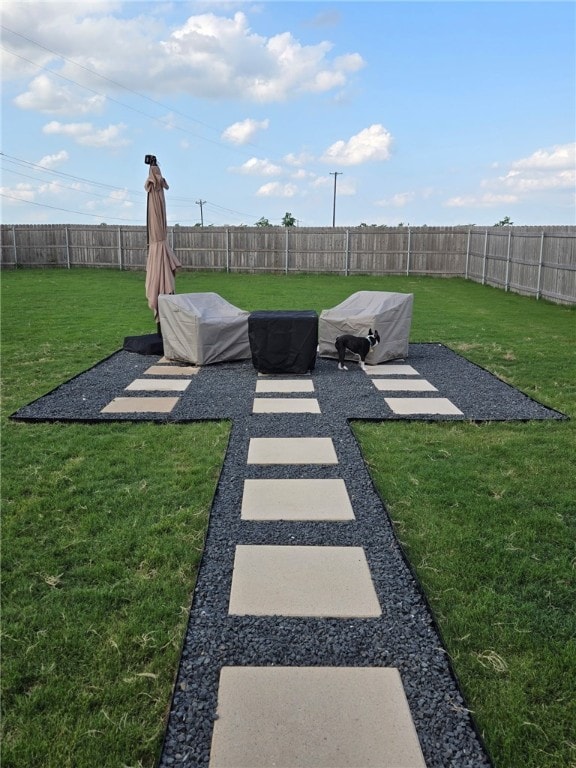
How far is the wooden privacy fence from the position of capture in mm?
22250

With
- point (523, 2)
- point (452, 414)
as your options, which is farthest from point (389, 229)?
point (452, 414)

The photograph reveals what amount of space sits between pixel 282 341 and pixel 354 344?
89cm

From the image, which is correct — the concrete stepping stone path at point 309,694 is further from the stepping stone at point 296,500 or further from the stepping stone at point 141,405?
the stepping stone at point 141,405

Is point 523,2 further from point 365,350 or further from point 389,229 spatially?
point 389,229

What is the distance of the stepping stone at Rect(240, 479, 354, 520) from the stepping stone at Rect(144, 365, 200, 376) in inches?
136

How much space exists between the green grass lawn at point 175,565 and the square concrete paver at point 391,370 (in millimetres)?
1412

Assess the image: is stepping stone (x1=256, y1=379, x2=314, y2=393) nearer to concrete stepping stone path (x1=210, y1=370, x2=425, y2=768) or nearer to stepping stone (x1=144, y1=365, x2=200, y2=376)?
stepping stone (x1=144, y1=365, x2=200, y2=376)

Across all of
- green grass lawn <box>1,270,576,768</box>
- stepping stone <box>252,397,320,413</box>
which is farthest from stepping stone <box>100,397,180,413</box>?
stepping stone <box>252,397,320,413</box>

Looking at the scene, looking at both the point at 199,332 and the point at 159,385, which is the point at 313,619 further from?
the point at 199,332

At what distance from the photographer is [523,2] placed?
293 inches

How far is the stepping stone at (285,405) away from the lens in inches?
218

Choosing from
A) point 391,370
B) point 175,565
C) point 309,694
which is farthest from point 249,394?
point 309,694

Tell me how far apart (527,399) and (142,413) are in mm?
3602

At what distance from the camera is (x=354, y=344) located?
7.23m
